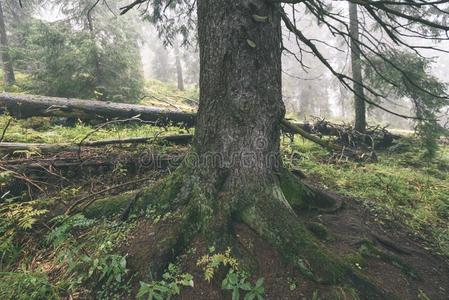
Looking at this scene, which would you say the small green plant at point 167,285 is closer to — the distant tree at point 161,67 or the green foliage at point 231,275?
the green foliage at point 231,275

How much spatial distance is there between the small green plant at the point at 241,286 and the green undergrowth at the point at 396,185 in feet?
8.55

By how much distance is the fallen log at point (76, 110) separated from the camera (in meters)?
7.93

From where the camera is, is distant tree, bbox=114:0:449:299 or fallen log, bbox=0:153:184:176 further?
fallen log, bbox=0:153:184:176

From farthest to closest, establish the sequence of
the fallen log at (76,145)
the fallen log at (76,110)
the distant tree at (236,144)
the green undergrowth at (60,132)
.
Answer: the fallen log at (76,110), the green undergrowth at (60,132), the fallen log at (76,145), the distant tree at (236,144)

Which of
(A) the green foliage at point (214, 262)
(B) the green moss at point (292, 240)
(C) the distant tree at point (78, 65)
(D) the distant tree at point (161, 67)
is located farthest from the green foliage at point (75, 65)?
(D) the distant tree at point (161, 67)

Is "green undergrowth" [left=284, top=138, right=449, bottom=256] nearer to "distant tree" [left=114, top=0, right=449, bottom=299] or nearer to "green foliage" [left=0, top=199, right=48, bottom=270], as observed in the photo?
"distant tree" [left=114, top=0, right=449, bottom=299]

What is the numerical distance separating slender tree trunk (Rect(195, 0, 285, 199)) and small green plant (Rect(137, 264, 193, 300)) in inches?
38.0

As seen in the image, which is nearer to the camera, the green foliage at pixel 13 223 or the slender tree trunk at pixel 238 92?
the slender tree trunk at pixel 238 92

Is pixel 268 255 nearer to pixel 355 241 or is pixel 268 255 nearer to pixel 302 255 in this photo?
pixel 302 255

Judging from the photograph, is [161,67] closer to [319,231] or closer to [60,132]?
[60,132]

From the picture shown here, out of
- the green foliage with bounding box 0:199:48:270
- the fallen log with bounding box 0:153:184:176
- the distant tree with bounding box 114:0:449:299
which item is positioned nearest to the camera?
the distant tree with bounding box 114:0:449:299

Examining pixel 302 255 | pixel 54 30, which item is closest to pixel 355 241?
pixel 302 255

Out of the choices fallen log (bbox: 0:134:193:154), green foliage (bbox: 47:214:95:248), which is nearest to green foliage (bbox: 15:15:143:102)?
fallen log (bbox: 0:134:193:154)

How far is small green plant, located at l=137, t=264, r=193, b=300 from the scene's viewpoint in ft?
7.95
